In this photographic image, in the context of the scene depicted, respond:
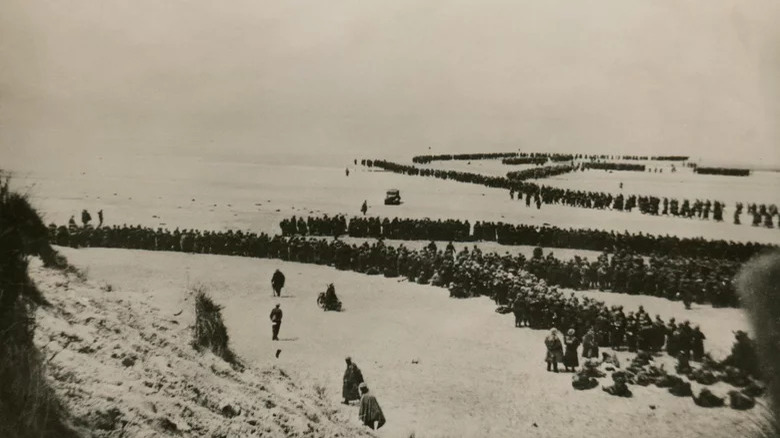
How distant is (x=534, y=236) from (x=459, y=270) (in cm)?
987

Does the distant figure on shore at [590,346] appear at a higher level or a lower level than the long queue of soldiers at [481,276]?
lower

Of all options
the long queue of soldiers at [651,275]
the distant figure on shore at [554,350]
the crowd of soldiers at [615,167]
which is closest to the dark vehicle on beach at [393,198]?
the long queue of soldiers at [651,275]

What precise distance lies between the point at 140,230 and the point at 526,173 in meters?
40.8

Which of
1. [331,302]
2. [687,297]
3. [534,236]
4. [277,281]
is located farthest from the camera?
[534,236]

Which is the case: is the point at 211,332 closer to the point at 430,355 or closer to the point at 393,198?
the point at 430,355

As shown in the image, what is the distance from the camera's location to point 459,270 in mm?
22375

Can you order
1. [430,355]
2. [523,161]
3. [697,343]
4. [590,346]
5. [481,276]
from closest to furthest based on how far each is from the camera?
[697,343]
[590,346]
[430,355]
[481,276]
[523,161]

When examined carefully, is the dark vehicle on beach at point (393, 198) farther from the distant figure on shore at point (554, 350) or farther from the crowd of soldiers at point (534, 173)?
the distant figure on shore at point (554, 350)

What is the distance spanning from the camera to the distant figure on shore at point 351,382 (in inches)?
486

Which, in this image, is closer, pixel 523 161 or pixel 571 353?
pixel 571 353

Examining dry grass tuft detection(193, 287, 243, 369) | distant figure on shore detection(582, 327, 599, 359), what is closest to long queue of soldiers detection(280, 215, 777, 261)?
distant figure on shore detection(582, 327, 599, 359)

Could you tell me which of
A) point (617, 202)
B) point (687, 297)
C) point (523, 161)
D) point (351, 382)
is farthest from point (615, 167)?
point (351, 382)

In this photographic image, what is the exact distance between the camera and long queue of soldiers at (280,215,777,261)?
26078 millimetres

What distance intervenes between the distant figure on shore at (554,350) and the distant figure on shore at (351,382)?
16.2 ft
